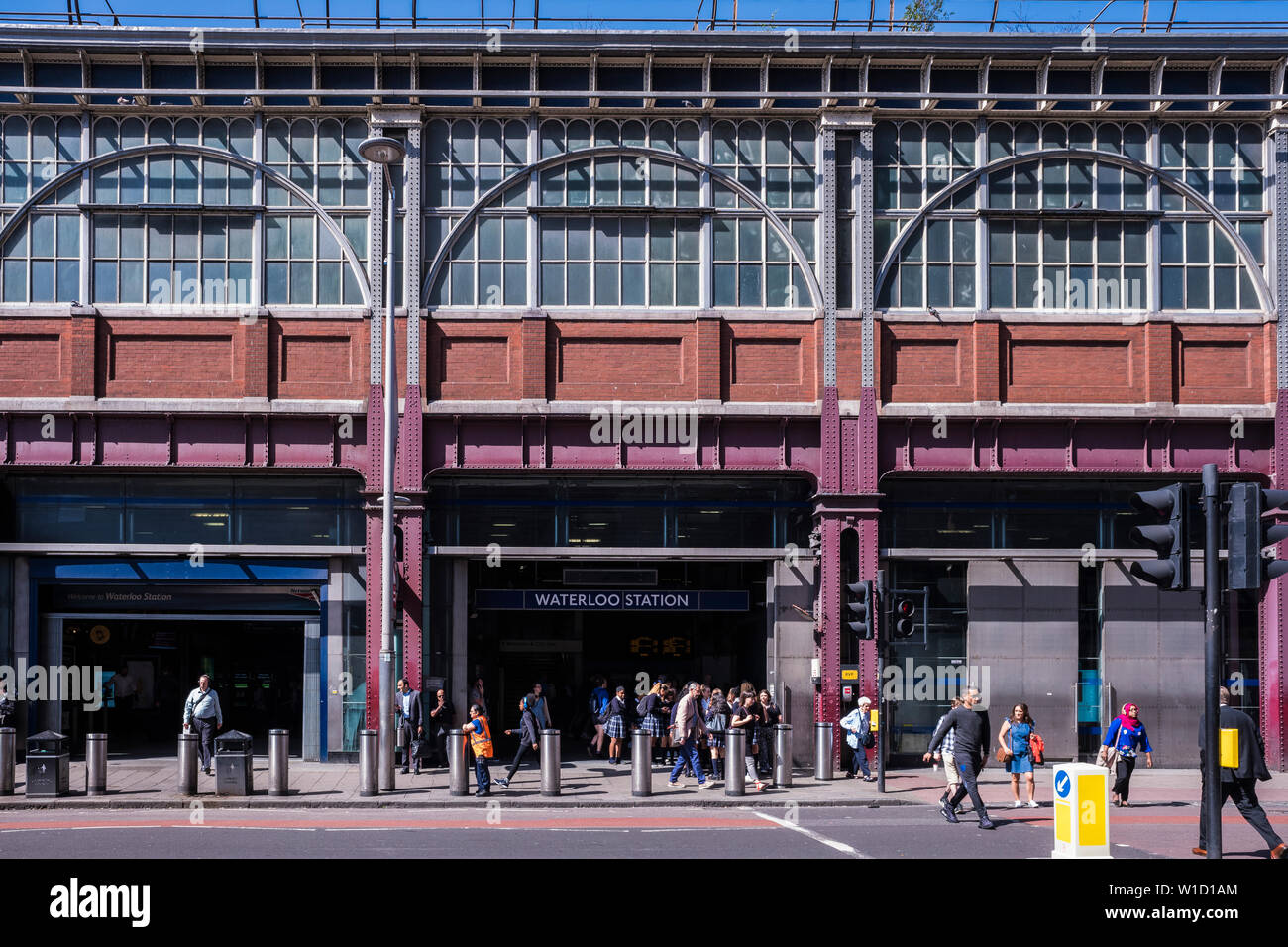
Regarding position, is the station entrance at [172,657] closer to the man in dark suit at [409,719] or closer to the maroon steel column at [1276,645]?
the man in dark suit at [409,719]

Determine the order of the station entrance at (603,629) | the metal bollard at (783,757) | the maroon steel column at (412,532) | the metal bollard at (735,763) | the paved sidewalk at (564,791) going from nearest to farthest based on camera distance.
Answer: the paved sidewalk at (564,791) < the metal bollard at (735,763) < the metal bollard at (783,757) < the maroon steel column at (412,532) < the station entrance at (603,629)

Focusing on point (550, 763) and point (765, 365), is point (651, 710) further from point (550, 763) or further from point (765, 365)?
point (765, 365)

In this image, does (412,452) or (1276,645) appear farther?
(1276,645)

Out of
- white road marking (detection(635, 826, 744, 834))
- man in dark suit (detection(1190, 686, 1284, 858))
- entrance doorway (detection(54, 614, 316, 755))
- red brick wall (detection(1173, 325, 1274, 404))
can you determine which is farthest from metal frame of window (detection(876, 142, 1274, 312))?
entrance doorway (detection(54, 614, 316, 755))

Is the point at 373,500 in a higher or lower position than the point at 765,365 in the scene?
lower

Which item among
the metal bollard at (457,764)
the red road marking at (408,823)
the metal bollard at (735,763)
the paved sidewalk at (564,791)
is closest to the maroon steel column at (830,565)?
the paved sidewalk at (564,791)

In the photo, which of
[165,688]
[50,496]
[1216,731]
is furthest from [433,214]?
[1216,731]

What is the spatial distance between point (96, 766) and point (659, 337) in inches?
442

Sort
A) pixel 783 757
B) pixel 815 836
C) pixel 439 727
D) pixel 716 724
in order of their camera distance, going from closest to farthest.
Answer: pixel 815 836, pixel 783 757, pixel 716 724, pixel 439 727

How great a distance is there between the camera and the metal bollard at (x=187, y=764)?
17422 mm

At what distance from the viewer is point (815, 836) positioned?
47.5 ft

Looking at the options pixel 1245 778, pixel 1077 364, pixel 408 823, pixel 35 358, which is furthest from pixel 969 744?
pixel 35 358

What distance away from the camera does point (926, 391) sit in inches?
857

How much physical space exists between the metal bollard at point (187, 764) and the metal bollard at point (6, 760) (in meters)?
2.31
